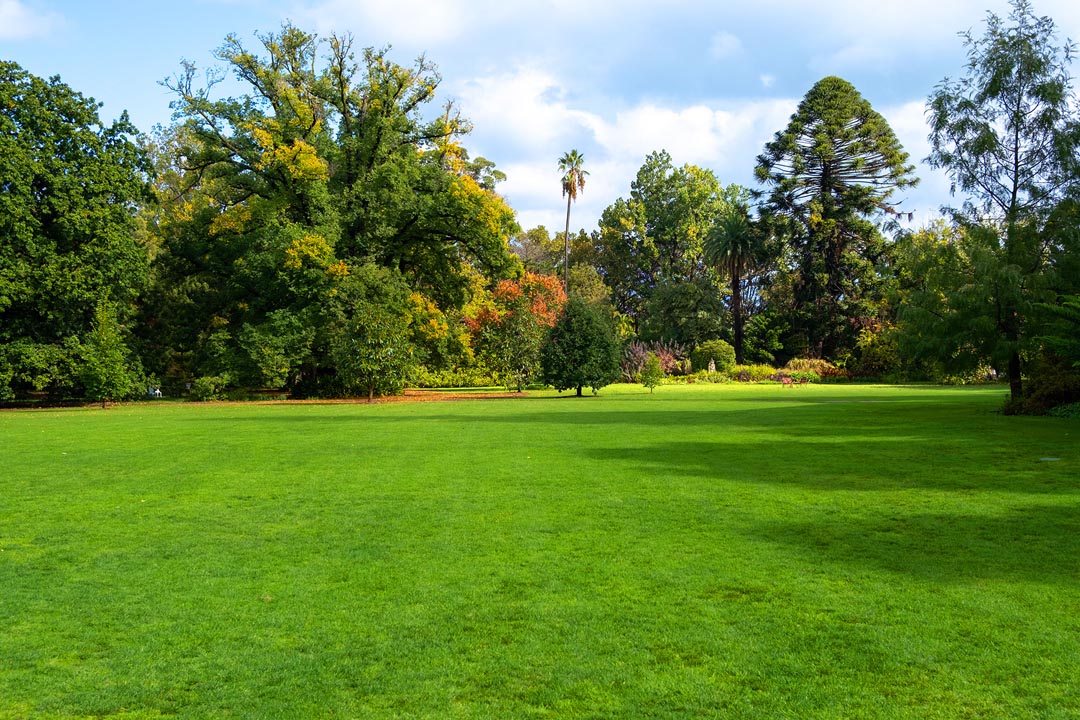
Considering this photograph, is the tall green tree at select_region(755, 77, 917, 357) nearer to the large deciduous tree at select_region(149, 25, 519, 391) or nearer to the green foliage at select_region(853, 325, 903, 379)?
the green foliage at select_region(853, 325, 903, 379)

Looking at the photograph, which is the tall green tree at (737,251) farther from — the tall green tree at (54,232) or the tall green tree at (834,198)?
the tall green tree at (54,232)

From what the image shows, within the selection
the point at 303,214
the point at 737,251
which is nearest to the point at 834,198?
the point at 737,251

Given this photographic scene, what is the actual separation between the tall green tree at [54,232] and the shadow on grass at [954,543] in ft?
105

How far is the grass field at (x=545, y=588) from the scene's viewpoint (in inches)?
A: 155

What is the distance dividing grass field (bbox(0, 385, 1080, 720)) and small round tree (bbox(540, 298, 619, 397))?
21.9m

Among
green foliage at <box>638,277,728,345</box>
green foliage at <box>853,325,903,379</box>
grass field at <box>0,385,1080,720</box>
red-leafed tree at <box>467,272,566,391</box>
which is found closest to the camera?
grass field at <box>0,385,1080,720</box>

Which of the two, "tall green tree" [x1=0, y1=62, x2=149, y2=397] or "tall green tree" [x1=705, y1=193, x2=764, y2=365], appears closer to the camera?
"tall green tree" [x1=0, y1=62, x2=149, y2=397]

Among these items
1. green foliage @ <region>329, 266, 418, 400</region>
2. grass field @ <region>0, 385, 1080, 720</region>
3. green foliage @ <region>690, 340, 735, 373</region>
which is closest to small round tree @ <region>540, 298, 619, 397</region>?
green foliage @ <region>329, 266, 418, 400</region>

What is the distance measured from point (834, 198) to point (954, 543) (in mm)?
57270

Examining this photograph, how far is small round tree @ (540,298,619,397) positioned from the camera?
34.5 meters

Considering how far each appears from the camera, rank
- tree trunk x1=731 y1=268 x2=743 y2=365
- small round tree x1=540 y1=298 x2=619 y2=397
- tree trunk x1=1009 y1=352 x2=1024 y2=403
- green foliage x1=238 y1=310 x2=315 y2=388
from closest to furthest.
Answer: tree trunk x1=1009 y1=352 x2=1024 y2=403, green foliage x1=238 y1=310 x2=315 y2=388, small round tree x1=540 y1=298 x2=619 y2=397, tree trunk x1=731 y1=268 x2=743 y2=365

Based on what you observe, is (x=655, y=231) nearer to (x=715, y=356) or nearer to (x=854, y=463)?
(x=715, y=356)

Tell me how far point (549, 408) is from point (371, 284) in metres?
12.5

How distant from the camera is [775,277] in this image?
67562 mm
